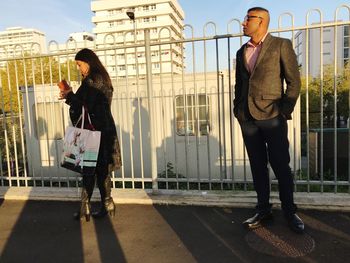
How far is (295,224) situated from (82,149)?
2.29 metres

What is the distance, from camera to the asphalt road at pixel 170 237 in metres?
3.01

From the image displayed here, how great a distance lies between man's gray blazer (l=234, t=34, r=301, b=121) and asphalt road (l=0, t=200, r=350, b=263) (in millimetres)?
1168

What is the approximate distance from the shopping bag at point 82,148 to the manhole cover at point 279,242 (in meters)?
1.78

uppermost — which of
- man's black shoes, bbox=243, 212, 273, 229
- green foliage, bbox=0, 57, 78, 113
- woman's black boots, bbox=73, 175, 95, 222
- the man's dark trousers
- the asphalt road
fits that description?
green foliage, bbox=0, 57, 78, 113

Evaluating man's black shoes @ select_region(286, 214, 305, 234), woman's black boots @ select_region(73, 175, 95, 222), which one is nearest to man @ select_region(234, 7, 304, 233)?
man's black shoes @ select_region(286, 214, 305, 234)

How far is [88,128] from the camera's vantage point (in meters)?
3.75

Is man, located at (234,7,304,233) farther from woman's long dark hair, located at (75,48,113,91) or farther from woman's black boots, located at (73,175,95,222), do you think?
woman's black boots, located at (73,175,95,222)

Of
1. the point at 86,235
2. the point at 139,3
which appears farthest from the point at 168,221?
the point at 139,3

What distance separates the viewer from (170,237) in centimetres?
346

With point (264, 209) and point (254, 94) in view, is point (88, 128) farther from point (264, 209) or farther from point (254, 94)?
point (264, 209)

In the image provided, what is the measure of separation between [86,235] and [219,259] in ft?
4.76

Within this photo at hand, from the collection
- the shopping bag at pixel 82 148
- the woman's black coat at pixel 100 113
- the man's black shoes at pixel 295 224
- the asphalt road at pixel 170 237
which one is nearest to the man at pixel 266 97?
the man's black shoes at pixel 295 224

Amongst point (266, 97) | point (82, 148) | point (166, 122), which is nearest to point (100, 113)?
point (82, 148)

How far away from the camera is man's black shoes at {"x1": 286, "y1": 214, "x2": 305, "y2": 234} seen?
10.8ft
